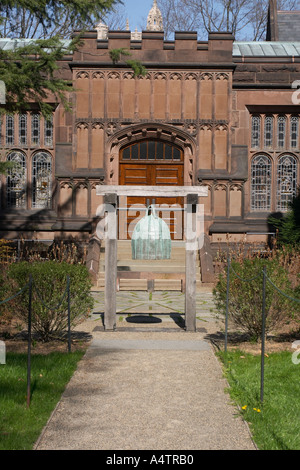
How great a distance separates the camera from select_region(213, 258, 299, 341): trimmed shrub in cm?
912

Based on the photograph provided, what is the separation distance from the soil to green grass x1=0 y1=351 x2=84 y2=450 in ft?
2.04

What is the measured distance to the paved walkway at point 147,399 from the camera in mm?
5191

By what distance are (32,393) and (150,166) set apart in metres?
15.4

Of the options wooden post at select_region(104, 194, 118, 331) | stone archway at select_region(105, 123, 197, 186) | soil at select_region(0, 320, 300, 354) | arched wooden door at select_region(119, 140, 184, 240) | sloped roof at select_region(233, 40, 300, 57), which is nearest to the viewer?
soil at select_region(0, 320, 300, 354)

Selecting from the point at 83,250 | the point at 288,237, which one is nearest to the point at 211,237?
the point at 288,237

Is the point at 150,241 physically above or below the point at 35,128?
below

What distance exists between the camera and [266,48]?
82.4 feet

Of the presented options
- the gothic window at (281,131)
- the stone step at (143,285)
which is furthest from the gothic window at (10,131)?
the gothic window at (281,131)

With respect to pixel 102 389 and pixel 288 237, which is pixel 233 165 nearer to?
pixel 288 237

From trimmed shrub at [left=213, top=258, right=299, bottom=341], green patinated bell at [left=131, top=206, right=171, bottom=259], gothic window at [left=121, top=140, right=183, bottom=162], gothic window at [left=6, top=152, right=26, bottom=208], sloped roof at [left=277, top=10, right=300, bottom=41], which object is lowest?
trimmed shrub at [left=213, top=258, right=299, bottom=341]

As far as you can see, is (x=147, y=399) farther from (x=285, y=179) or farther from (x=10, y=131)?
(x=10, y=131)

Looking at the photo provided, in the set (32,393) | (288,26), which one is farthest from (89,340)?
(288,26)

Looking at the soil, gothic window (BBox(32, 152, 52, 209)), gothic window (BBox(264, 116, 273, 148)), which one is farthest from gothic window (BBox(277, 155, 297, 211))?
the soil

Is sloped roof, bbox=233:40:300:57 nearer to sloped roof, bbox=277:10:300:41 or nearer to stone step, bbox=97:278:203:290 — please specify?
sloped roof, bbox=277:10:300:41
